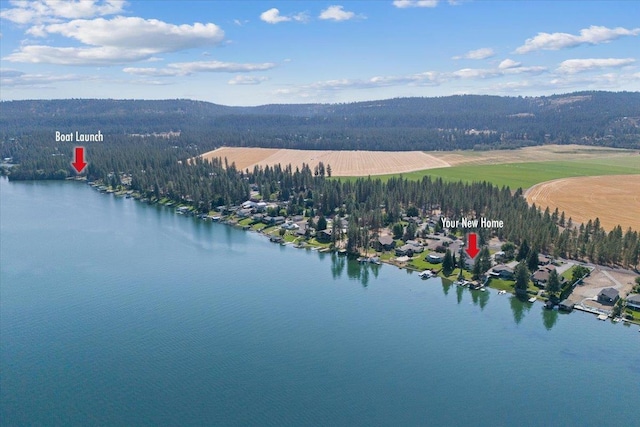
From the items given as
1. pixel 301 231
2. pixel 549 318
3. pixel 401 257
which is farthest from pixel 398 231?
pixel 549 318

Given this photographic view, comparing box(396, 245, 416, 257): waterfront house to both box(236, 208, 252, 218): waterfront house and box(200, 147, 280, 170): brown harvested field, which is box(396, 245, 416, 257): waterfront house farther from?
box(200, 147, 280, 170): brown harvested field

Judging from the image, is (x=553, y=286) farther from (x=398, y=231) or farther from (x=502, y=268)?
(x=398, y=231)

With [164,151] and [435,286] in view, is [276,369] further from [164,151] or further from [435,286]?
[164,151]

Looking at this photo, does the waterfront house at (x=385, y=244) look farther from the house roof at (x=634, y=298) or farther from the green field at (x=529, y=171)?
the green field at (x=529, y=171)

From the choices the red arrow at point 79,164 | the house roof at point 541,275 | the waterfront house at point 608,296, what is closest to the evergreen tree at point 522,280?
the house roof at point 541,275

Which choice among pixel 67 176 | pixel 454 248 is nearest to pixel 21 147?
pixel 67 176

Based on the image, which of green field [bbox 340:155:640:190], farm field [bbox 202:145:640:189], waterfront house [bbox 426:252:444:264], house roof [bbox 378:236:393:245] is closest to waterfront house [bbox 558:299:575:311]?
waterfront house [bbox 426:252:444:264]
